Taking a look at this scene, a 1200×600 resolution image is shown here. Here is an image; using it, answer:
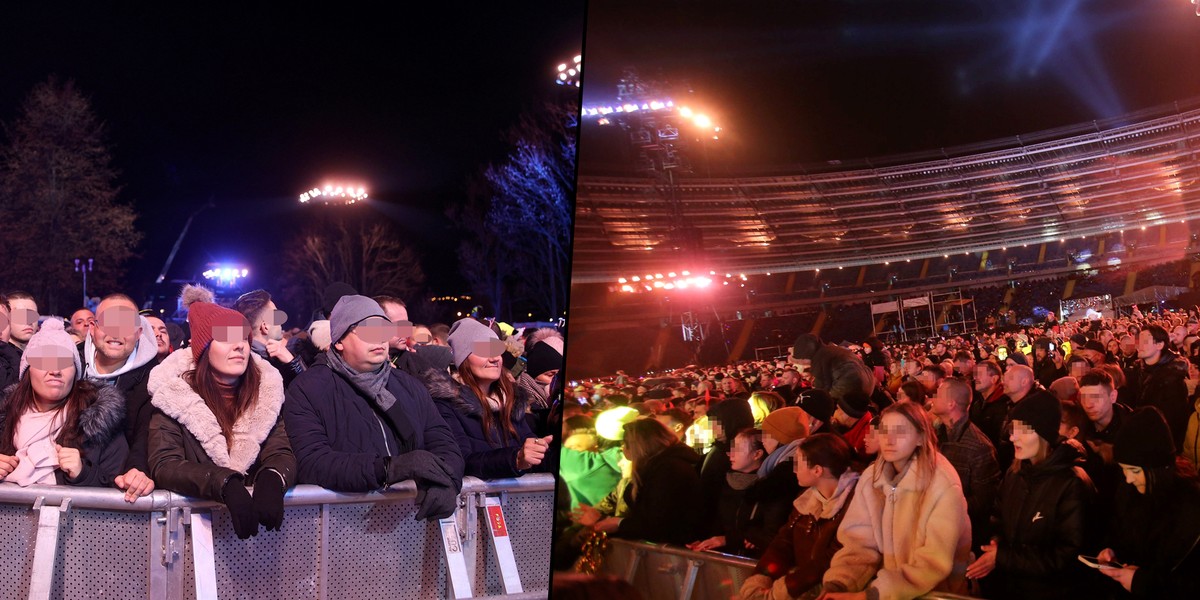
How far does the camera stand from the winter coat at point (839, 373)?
6.81ft

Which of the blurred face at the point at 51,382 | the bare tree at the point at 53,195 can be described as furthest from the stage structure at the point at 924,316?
the bare tree at the point at 53,195

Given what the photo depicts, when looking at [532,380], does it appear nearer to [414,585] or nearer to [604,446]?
[414,585]

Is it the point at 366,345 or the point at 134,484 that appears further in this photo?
the point at 366,345

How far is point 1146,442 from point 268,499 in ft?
8.38

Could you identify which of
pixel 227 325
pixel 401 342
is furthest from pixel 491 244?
pixel 227 325

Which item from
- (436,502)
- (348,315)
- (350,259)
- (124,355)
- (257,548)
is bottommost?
(257,548)

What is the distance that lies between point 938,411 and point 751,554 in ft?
1.76

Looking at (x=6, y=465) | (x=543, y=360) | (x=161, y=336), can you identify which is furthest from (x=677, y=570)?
(x=161, y=336)

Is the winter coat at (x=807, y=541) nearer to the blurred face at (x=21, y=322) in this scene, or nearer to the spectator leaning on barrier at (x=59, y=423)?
the spectator leaning on barrier at (x=59, y=423)

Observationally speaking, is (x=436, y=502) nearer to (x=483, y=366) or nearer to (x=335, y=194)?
(x=483, y=366)

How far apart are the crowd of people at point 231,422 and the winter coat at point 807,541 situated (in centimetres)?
162

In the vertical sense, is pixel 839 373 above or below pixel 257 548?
above

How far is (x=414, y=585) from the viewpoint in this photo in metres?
3.54

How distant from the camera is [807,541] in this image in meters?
2.06
